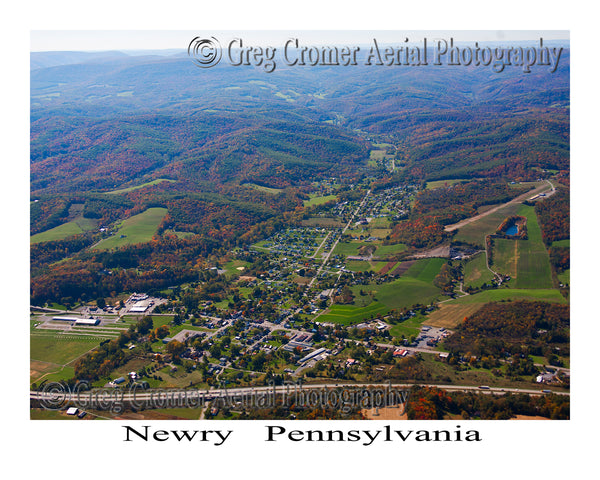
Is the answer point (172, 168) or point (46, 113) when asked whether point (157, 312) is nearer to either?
point (172, 168)

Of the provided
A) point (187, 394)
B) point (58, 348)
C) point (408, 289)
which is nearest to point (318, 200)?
point (408, 289)

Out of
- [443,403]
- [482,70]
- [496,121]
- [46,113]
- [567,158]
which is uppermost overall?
[482,70]

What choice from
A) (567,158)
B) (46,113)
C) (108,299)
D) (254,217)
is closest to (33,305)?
(108,299)

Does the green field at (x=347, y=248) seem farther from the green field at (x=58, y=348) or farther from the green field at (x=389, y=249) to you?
the green field at (x=58, y=348)

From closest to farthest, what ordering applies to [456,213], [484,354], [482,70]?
1. [484,354]
2. [456,213]
3. [482,70]

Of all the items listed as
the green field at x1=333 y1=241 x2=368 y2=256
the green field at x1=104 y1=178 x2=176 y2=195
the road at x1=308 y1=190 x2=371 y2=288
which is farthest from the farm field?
the green field at x1=104 y1=178 x2=176 y2=195
